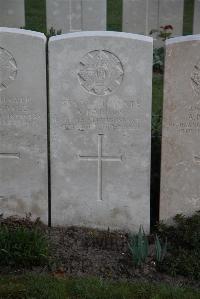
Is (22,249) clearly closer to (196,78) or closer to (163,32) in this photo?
(196,78)

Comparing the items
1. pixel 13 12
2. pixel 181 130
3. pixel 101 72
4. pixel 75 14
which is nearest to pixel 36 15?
pixel 13 12

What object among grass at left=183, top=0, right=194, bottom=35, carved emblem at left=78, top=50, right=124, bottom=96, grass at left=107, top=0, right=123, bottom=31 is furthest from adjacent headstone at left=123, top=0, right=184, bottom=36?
carved emblem at left=78, top=50, right=124, bottom=96

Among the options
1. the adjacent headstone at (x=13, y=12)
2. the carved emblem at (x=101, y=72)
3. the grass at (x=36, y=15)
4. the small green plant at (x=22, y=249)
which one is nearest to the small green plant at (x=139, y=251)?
the small green plant at (x=22, y=249)

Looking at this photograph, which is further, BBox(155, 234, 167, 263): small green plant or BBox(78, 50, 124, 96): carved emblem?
BBox(78, 50, 124, 96): carved emblem

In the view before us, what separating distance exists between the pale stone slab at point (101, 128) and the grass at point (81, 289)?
105cm

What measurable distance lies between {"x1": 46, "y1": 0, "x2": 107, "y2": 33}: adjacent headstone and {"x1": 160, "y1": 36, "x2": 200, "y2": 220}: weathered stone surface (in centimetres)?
810

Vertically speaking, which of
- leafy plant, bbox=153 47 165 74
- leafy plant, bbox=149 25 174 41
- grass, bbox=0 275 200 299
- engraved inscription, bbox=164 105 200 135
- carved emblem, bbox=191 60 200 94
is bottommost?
grass, bbox=0 275 200 299

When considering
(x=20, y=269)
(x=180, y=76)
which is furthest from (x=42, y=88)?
(x=20, y=269)

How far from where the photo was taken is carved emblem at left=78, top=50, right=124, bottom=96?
5.22 meters

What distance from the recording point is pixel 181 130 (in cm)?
533

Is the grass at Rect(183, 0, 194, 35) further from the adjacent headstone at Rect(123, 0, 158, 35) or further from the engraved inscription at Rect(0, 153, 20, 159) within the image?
the engraved inscription at Rect(0, 153, 20, 159)

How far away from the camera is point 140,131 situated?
536cm

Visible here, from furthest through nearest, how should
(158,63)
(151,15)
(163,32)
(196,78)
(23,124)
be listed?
1. (151,15)
2. (163,32)
3. (158,63)
4. (23,124)
5. (196,78)

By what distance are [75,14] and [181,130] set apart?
332 inches
